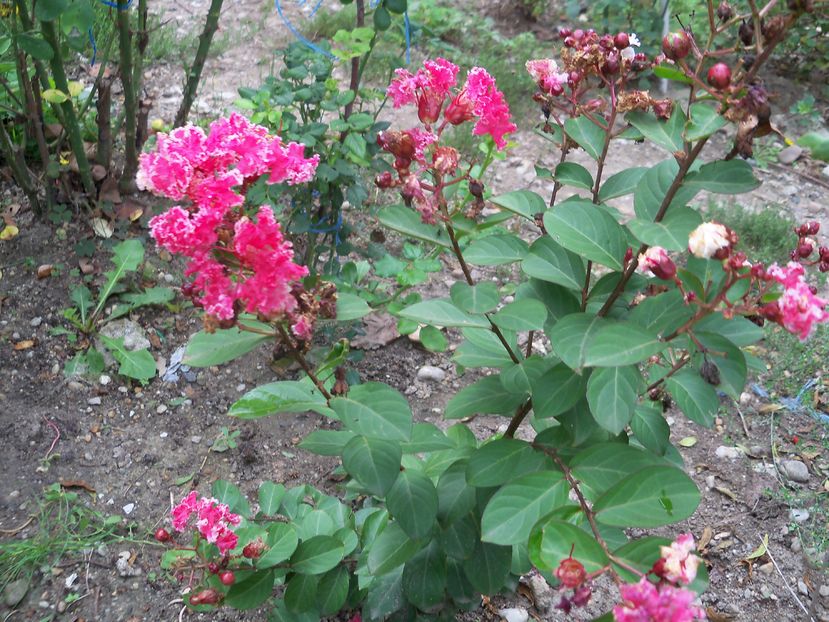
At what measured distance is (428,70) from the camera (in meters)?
1.22

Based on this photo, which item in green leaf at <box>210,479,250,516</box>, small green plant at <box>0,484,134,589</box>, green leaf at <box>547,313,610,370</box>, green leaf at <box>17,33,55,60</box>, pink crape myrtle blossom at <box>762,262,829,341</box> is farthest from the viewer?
green leaf at <box>17,33,55,60</box>

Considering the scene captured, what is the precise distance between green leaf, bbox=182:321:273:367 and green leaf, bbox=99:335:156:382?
1347mm

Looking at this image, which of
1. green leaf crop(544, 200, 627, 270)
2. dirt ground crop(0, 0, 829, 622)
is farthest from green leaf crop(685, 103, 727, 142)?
dirt ground crop(0, 0, 829, 622)

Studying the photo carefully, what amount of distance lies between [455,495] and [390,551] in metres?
0.15

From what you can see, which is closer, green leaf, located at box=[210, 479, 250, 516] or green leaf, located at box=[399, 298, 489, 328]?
green leaf, located at box=[399, 298, 489, 328]

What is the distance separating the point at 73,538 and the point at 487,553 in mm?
1165

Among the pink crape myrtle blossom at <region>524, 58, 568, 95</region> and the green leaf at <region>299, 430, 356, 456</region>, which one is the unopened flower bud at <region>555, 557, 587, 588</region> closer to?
the green leaf at <region>299, 430, 356, 456</region>

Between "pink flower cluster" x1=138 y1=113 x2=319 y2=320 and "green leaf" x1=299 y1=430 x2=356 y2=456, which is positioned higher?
"pink flower cluster" x1=138 y1=113 x2=319 y2=320

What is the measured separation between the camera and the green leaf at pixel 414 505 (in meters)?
1.17

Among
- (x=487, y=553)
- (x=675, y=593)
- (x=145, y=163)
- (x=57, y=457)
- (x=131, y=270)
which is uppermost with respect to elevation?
(x=145, y=163)

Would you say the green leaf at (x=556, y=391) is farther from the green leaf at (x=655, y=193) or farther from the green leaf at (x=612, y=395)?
the green leaf at (x=655, y=193)

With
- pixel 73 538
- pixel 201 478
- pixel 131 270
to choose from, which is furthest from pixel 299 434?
pixel 131 270

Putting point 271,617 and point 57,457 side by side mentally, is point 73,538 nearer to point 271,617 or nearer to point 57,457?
point 57,457

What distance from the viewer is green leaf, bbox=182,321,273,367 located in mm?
1025
